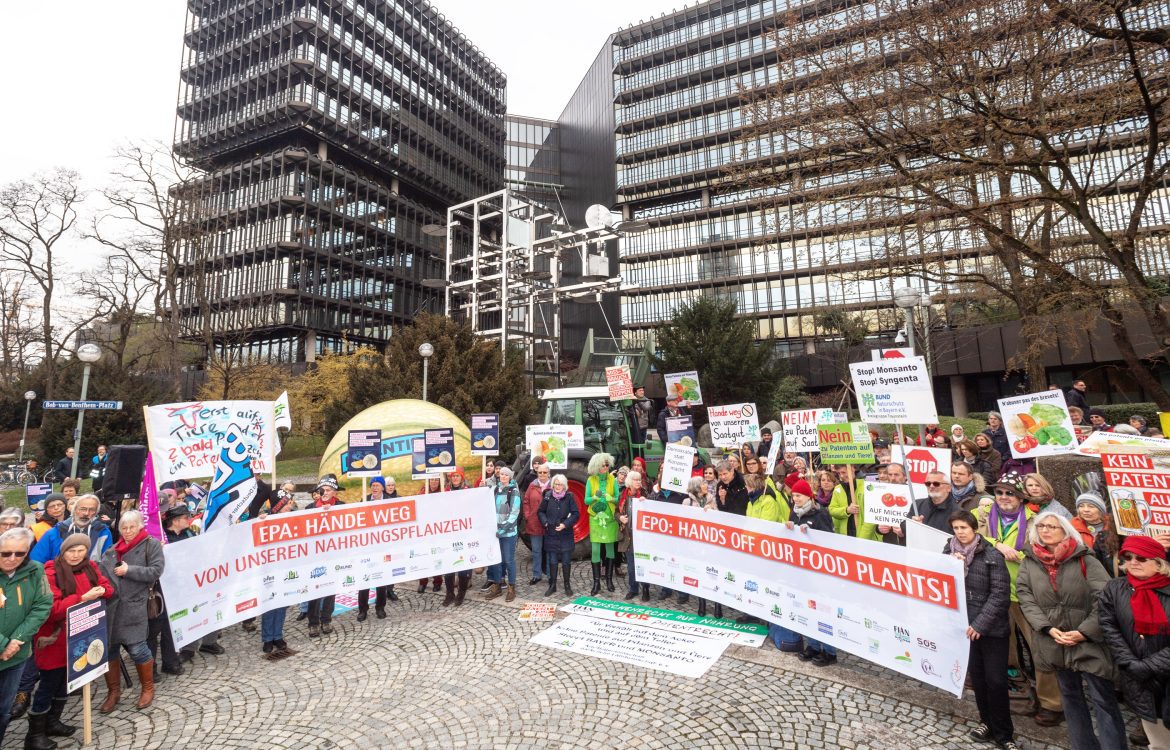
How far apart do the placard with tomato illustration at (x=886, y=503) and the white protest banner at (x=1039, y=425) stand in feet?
8.04

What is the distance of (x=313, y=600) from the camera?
6.55 meters

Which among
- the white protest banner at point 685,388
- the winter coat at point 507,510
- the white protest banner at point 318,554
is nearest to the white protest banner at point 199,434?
the white protest banner at point 318,554

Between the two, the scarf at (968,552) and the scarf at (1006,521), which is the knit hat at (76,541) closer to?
the scarf at (968,552)

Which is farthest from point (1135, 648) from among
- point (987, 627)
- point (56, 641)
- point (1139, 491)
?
point (56, 641)

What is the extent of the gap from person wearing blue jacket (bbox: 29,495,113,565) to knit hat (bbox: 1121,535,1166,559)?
8310 millimetres

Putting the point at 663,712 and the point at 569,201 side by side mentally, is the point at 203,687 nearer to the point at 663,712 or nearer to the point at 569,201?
the point at 663,712

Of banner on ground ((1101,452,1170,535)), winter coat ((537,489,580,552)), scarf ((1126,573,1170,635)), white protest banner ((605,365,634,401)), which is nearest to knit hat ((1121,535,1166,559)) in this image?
scarf ((1126,573,1170,635))

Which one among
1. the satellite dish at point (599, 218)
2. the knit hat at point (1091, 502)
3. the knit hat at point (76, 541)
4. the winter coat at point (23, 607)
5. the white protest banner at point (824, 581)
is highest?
the satellite dish at point (599, 218)

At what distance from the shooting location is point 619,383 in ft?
33.8

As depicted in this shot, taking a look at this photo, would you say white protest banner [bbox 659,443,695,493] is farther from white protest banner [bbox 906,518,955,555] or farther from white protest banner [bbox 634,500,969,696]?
white protest banner [bbox 906,518,955,555]

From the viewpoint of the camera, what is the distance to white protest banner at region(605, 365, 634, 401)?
1020cm

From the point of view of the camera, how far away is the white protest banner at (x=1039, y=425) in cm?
696

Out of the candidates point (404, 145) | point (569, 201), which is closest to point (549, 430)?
point (404, 145)

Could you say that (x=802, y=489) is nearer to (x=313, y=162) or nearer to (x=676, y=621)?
(x=676, y=621)
